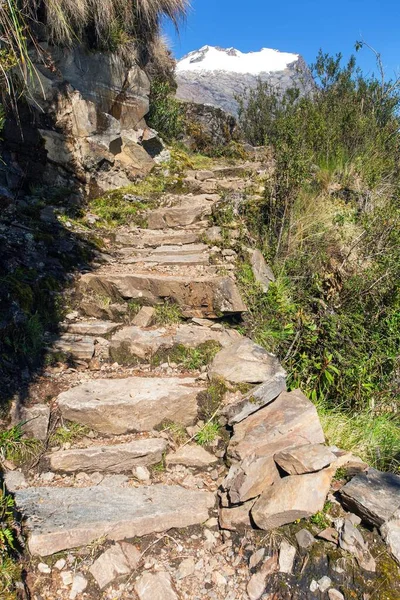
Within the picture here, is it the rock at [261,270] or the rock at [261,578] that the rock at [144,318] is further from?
the rock at [261,578]

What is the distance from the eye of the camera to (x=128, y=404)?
309 cm

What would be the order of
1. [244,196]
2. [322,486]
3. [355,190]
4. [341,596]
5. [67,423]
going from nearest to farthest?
[341,596] → [322,486] → [67,423] → [244,196] → [355,190]

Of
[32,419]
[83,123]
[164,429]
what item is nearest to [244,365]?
[164,429]

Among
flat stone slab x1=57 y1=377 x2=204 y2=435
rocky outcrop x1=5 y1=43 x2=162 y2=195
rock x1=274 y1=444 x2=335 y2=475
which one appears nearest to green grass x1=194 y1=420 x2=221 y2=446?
flat stone slab x1=57 y1=377 x2=204 y2=435

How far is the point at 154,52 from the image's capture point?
8.62 meters

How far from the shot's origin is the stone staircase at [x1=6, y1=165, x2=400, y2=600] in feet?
8.11

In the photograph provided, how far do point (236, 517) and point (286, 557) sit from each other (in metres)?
0.36

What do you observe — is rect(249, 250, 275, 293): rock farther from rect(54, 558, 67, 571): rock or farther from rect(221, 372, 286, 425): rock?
rect(54, 558, 67, 571): rock

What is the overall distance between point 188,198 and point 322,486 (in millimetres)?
5149

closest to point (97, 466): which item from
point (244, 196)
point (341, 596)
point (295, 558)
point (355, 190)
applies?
point (295, 558)

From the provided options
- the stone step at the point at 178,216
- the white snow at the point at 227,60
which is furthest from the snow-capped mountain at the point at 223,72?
the stone step at the point at 178,216

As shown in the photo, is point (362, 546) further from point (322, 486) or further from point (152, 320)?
point (152, 320)

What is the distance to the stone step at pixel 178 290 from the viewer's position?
4.11 m

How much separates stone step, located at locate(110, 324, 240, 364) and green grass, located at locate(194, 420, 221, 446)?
32.2 inches
